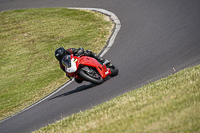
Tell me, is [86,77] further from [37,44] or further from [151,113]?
[37,44]

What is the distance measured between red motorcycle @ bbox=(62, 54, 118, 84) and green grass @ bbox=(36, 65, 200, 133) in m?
2.16

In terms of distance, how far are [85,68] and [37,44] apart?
8341 mm

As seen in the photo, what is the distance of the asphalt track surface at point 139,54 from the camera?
26.4ft

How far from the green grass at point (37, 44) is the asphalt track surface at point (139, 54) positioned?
1271 millimetres

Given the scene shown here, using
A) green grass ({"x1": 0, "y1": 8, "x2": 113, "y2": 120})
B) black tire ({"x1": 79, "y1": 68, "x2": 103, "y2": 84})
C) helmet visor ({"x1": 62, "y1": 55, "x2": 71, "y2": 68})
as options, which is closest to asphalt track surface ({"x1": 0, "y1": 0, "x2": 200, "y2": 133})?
black tire ({"x1": 79, "y1": 68, "x2": 103, "y2": 84})

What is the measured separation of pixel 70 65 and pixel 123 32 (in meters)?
5.92

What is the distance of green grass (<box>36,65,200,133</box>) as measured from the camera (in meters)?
4.02

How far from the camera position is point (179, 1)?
608 inches

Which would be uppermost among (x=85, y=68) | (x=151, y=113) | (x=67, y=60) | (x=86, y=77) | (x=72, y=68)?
(x=67, y=60)

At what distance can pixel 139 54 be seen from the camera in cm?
1091

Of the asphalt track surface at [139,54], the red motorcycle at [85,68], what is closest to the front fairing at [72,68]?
the red motorcycle at [85,68]

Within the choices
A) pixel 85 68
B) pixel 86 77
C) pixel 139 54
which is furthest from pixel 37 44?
pixel 86 77

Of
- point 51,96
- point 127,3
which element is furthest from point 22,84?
point 127,3

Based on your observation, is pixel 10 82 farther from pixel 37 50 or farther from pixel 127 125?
pixel 127 125
